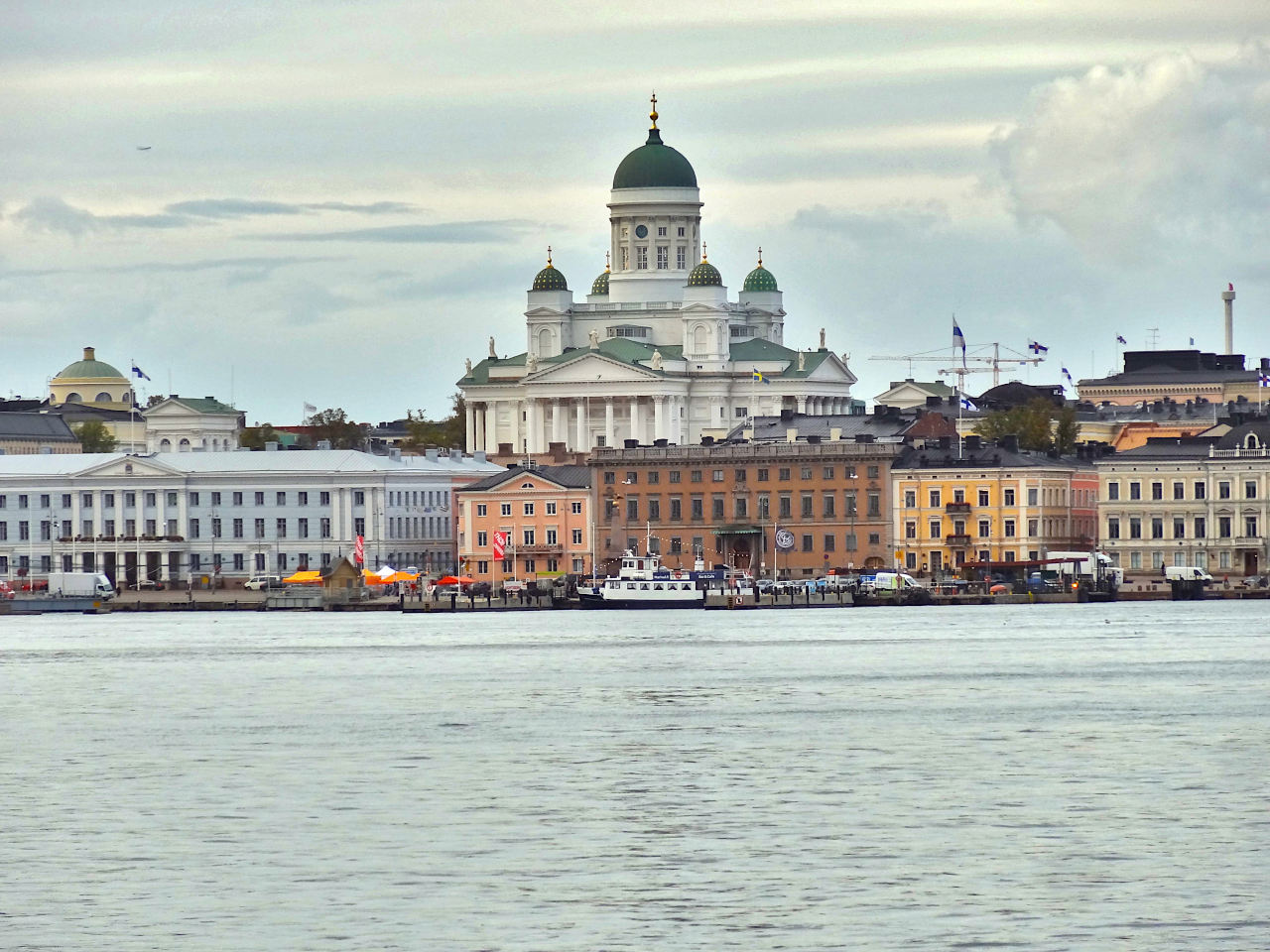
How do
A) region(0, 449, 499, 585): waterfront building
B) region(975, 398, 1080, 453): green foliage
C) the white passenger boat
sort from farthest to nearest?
region(975, 398, 1080, 453): green foliage < region(0, 449, 499, 585): waterfront building < the white passenger boat

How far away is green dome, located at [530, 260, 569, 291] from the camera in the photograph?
7229 inches

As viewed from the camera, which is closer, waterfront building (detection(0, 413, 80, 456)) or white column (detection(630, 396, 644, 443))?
white column (detection(630, 396, 644, 443))

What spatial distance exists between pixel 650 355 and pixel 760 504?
47757mm

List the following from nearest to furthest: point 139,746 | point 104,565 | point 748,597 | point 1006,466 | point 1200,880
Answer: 1. point 1200,880
2. point 139,746
3. point 748,597
4. point 1006,466
5. point 104,565

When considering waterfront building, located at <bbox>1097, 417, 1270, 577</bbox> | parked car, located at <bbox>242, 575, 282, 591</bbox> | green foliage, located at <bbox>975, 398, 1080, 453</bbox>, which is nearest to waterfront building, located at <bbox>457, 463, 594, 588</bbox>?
parked car, located at <bbox>242, 575, 282, 591</bbox>

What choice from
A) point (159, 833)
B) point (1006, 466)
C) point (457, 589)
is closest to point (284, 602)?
point (457, 589)

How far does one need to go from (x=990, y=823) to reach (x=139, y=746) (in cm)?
1633

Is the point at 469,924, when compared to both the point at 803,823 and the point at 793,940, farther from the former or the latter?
the point at 803,823

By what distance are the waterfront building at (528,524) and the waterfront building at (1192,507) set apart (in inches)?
888

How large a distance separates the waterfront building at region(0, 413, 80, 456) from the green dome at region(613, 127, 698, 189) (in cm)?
3451


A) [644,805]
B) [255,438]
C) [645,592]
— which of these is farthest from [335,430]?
[644,805]

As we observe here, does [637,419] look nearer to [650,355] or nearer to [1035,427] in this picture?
[650,355]

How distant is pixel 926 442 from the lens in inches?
5256

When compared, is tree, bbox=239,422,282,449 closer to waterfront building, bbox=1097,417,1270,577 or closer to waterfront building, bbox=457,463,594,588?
waterfront building, bbox=457,463,594,588
